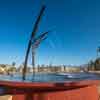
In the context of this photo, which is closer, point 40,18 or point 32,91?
point 32,91

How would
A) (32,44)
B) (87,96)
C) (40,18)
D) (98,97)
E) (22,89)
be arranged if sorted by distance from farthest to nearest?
(40,18), (32,44), (98,97), (87,96), (22,89)

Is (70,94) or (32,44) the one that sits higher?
(32,44)

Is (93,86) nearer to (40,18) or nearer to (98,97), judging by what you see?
(98,97)

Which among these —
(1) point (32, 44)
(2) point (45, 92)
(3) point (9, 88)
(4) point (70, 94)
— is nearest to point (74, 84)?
(4) point (70, 94)

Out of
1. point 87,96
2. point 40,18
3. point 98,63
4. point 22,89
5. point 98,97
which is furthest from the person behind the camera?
point 98,63

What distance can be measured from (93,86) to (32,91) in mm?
1395

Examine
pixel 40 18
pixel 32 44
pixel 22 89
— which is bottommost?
pixel 22 89

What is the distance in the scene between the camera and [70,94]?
4.17 meters

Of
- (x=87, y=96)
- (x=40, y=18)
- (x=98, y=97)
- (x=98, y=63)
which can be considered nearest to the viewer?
(x=87, y=96)

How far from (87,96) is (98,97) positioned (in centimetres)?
50

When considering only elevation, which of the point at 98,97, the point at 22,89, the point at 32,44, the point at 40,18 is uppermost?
the point at 40,18

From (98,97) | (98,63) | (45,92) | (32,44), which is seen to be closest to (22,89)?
(45,92)

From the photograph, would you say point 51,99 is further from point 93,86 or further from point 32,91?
point 93,86

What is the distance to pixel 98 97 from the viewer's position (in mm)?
4762
